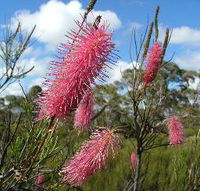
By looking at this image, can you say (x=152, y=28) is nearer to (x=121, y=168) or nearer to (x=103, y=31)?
(x=103, y=31)

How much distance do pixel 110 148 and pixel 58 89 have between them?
0.46 m

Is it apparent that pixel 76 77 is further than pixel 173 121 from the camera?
No

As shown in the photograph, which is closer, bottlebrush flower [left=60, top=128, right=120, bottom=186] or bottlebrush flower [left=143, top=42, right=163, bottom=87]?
bottlebrush flower [left=60, top=128, right=120, bottom=186]

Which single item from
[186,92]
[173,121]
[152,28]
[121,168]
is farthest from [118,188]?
[186,92]

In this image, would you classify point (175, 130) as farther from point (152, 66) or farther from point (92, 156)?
point (92, 156)

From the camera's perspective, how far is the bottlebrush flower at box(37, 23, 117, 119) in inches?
69.1

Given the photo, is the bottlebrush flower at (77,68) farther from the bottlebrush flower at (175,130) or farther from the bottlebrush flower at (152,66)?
the bottlebrush flower at (175,130)

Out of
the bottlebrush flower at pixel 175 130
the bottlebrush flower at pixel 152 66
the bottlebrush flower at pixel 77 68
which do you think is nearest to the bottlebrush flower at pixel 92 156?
the bottlebrush flower at pixel 77 68

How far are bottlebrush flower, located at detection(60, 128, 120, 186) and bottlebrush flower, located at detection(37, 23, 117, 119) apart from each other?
0.28m

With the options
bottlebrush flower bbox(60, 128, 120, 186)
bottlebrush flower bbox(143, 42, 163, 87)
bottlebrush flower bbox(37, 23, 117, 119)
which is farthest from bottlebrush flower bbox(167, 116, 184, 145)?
bottlebrush flower bbox(37, 23, 117, 119)

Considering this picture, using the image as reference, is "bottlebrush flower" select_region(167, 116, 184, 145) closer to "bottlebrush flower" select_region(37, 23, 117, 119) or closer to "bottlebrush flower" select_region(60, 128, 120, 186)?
"bottlebrush flower" select_region(60, 128, 120, 186)

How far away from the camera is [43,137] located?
1888mm

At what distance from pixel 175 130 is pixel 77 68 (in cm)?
321

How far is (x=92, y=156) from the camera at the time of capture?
6.55 feet
